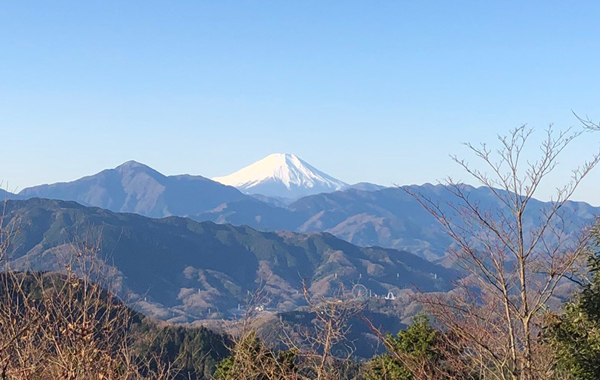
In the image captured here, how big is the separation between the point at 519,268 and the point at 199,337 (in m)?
88.4

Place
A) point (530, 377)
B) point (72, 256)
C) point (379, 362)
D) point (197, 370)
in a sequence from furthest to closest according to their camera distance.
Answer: point (197, 370), point (379, 362), point (72, 256), point (530, 377)

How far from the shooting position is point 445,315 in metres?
7.87

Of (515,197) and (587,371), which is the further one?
(587,371)

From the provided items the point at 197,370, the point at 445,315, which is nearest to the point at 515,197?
the point at 445,315

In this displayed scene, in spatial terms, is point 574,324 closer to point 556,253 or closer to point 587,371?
A: point 587,371

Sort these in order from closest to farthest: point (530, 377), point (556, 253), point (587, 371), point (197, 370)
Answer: point (530, 377) < point (556, 253) < point (587, 371) < point (197, 370)

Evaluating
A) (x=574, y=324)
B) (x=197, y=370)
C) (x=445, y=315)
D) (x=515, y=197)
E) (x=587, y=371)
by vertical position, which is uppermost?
(x=515, y=197)

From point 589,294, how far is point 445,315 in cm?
558

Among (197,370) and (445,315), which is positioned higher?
(445,315)

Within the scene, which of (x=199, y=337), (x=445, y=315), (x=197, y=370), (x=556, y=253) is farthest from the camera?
(x=199, y=337)

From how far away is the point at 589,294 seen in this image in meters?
12.1

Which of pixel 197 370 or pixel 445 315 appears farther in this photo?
pixel 197 370

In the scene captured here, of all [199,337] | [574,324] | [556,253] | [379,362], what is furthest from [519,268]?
[199,337]

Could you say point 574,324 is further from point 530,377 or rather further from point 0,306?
point 0,306
